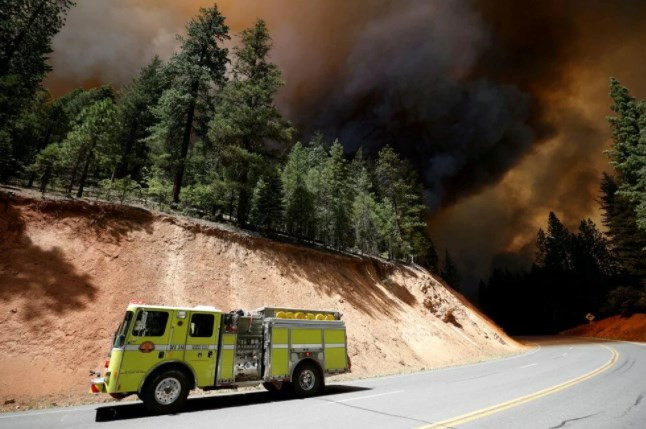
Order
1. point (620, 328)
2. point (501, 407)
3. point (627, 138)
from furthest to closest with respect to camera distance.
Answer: point (620, 328)
point (627, 138)
point (501, 407)

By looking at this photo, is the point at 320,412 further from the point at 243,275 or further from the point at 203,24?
the point at 203,24

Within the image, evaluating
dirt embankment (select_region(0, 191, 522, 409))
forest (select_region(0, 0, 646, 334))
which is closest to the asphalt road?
dirt embankment (select_region(0, 191, 522, 409))

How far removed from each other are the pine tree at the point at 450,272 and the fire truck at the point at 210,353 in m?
90.0

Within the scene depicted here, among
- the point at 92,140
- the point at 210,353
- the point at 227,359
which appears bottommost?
the point at 227,359

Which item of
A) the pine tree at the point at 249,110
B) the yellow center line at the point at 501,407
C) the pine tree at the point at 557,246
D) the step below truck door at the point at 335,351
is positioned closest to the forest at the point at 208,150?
the pine tree at the point at 249,110

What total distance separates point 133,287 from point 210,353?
30.4ft

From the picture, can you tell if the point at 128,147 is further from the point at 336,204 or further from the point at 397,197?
the point at 397,197

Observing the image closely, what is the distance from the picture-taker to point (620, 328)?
50062 millimetres

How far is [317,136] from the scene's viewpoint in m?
65.4

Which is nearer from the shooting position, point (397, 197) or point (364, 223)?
point (364, 223)

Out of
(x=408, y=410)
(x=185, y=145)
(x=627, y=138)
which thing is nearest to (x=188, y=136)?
(x=185, y=145)

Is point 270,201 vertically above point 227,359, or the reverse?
point 270,201

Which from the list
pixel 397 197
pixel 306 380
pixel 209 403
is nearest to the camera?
pixel 209 403

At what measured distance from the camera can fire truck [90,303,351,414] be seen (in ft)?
30.0
